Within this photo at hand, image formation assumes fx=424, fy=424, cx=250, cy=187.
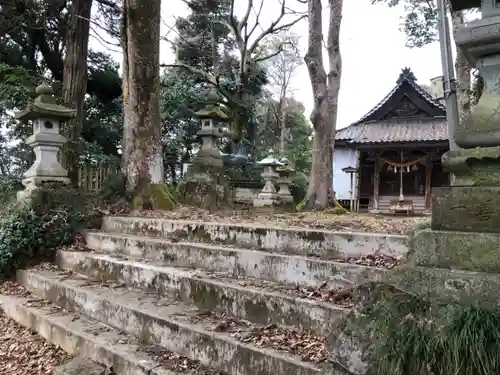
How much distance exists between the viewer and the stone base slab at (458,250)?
1.87 meters

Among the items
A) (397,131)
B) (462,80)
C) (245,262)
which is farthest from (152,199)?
(397,131)

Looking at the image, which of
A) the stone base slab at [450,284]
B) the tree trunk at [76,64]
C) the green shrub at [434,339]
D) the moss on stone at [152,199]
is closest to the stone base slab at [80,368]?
the green shrub at [434,339]

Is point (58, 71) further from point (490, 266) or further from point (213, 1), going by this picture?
point (490, 266)

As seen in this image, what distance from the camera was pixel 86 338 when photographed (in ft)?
10.6

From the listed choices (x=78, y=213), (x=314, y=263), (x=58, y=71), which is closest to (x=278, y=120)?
(x=58, y=71)

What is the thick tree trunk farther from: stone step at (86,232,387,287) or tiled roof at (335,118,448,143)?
tiled roof at (335,118,448,143)

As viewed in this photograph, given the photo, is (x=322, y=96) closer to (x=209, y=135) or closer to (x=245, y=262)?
(x=209, y=135)

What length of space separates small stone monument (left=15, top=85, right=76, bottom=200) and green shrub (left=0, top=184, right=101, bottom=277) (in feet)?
0.59

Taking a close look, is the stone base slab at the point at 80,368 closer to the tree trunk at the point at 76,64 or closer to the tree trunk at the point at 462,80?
the tree trunk at the point at 76,64

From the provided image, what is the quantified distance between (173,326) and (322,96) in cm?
844

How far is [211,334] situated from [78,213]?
11.9 ft

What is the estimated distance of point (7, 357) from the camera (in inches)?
137

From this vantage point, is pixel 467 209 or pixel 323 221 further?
pixel 323 221

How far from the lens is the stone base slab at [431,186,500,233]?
75.1 inches
